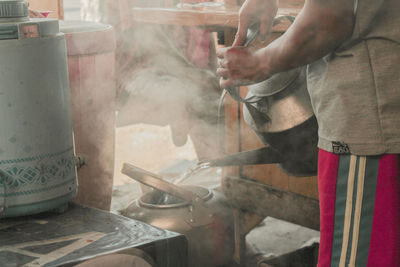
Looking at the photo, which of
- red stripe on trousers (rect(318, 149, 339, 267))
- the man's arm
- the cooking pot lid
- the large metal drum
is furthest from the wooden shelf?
red stripe on trousers (rect(318, 149, 339, 267))

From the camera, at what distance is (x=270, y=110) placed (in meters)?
1.96

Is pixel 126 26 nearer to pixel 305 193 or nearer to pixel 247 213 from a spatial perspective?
pixel 247 213

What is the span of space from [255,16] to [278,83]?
1.10ft

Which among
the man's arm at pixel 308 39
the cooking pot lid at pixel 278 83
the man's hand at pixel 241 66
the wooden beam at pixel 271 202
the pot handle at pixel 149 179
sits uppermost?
the man's arm at pixel 308 39

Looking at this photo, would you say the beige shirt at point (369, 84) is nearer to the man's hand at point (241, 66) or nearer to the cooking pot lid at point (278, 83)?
the man's hand at point (241, 66)

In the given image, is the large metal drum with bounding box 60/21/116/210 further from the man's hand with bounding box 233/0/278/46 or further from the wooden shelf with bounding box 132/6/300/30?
the man's hand with bounding box 233/0/278/46

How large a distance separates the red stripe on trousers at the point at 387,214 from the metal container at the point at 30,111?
1.08m

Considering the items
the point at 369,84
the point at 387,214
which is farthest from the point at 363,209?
the point at 369,84

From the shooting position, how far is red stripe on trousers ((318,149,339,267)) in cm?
140

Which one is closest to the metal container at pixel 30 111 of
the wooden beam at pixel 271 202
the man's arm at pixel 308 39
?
the man's arm at pixel 308 39

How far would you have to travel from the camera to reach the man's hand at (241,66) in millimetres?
1472

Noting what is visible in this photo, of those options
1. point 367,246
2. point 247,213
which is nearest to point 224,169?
point 247,213

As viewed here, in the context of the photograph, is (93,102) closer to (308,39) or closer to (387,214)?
(308,39)

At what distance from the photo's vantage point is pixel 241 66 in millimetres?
1520
